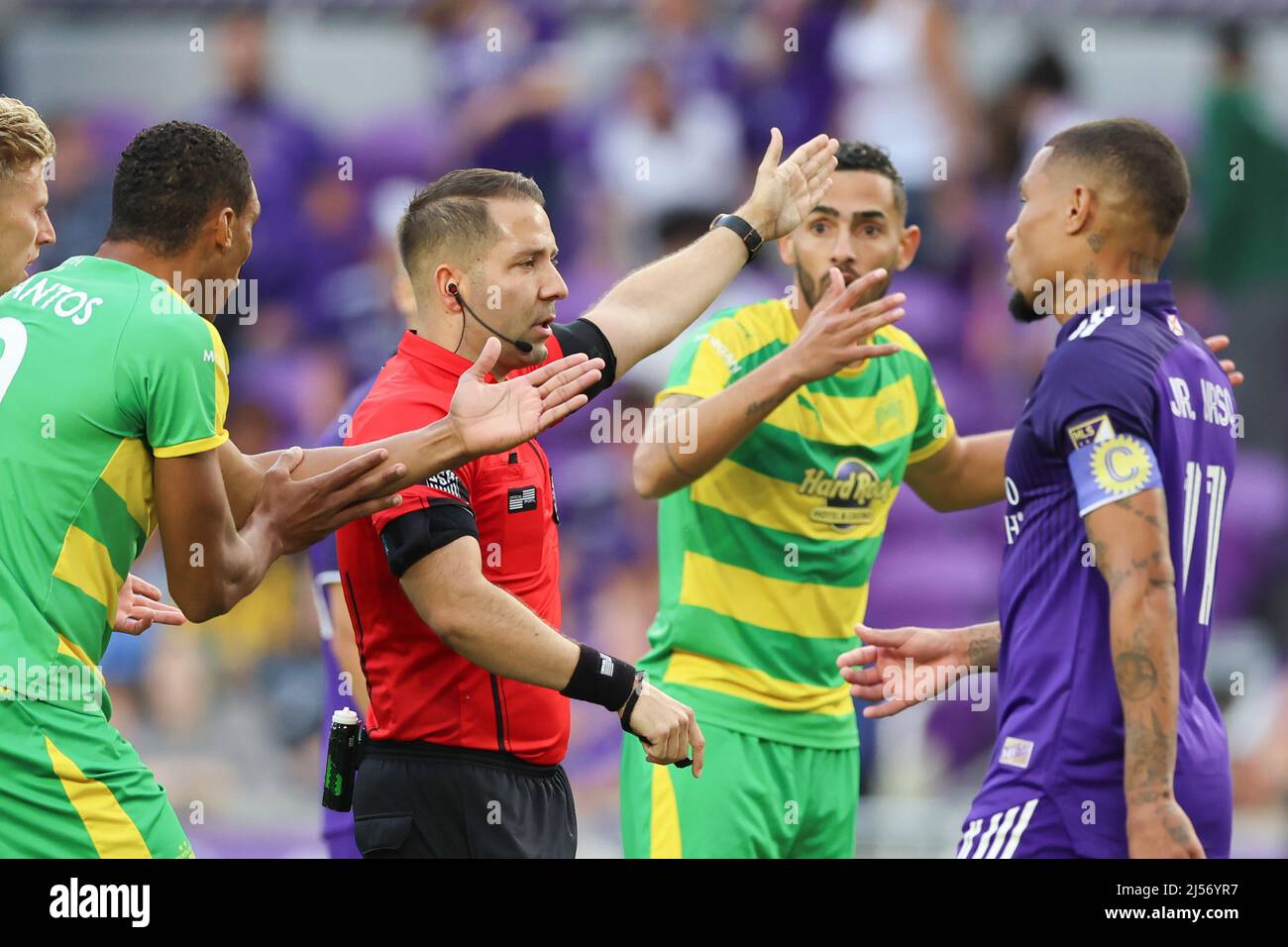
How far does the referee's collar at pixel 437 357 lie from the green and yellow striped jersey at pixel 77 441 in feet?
2.42

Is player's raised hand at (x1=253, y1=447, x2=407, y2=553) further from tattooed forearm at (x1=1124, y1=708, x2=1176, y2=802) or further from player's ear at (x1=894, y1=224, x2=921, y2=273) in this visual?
player's ear at (x1=894, y1=224, x2=921, y2=273)

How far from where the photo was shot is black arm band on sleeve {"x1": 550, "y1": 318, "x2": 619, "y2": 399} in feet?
16.2

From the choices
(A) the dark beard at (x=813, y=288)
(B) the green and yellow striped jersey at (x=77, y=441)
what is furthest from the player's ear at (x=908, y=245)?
(B) the green and yellow striped jersey at (x=77, y=441)

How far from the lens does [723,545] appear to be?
18.4 feet

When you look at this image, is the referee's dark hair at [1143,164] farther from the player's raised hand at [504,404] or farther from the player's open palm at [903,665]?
the player's raised hand at [504,404]

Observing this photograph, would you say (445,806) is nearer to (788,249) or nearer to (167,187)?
(167,187)

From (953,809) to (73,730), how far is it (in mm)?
5432

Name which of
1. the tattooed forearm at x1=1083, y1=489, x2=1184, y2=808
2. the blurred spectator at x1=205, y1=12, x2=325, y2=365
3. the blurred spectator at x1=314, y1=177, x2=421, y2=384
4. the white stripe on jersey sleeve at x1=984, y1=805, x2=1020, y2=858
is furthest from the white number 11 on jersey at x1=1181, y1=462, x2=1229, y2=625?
the blurred spectator at x1=205, y1=12, x2=325, y2=365

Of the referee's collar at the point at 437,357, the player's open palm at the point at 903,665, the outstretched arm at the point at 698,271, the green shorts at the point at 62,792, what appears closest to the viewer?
the green shorts at the point at 62,792

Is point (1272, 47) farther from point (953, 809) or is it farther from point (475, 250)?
point (475, 250)

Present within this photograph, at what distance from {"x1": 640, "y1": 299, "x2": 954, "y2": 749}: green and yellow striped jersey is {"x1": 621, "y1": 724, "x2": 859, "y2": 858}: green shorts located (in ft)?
0.26

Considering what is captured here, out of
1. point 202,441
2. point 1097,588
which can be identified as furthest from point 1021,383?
point 202,441

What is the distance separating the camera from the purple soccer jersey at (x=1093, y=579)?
161 inches

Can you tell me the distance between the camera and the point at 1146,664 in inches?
156
